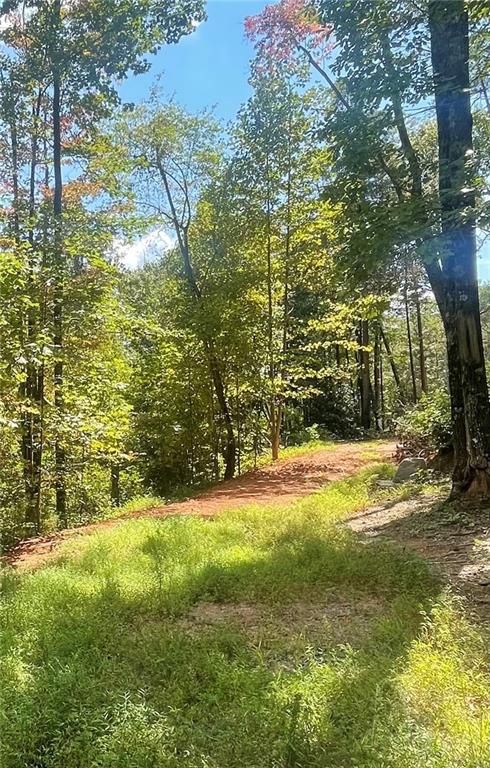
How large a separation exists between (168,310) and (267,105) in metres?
4.80

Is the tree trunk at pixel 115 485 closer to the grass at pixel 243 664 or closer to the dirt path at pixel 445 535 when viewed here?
the dirt path at pixel 445 535

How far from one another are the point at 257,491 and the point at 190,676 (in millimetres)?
5832

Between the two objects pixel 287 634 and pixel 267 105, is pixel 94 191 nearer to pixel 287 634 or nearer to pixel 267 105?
pixel 267 105

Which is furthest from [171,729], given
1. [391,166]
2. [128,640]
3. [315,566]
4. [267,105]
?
[267,105]

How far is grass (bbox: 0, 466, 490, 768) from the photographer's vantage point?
198cm

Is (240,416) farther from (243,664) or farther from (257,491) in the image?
(243,664)

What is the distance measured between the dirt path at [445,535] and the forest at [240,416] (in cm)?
4

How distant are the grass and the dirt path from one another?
0.25 metres

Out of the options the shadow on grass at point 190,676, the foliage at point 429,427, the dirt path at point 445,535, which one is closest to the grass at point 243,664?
the shadow on grass at point 190,676

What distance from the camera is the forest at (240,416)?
2.26 meters

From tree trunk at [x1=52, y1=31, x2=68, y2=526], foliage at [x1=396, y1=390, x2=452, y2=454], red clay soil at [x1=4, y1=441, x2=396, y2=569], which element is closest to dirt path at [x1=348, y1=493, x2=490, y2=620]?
foliage at [x1=396, y1=390, x2=452, y2=454]

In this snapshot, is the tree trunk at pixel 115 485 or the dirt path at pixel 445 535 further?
the tree trunk at pixel 115 485

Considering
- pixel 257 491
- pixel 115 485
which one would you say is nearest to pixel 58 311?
pixel 257 491

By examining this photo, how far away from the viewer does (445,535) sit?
4680 millimetres
